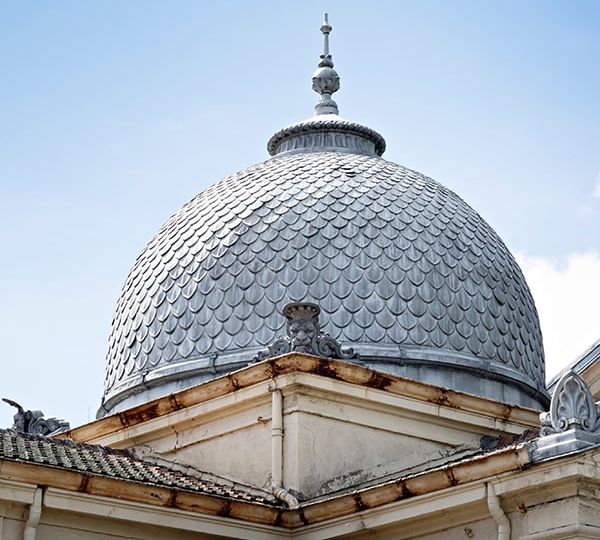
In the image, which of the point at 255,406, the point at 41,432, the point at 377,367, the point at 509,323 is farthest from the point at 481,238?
the point at 41,432

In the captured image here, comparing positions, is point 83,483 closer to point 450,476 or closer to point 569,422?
point 450,476

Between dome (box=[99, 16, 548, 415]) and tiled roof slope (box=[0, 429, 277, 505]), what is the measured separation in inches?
111

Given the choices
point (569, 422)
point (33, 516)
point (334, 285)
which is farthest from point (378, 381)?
point (33, 516)

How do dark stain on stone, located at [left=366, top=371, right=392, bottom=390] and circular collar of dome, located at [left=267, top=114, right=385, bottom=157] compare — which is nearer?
dark stain on stone, located at [left=366, top=371, right=392, bottom=390]

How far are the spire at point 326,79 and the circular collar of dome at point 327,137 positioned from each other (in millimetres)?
628

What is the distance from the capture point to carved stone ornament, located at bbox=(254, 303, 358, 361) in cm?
1955

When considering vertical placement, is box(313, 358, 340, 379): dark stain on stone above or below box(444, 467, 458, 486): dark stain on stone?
above

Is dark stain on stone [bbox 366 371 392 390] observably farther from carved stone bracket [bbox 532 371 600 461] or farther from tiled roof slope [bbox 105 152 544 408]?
carved stone bracket [bbox 532 371 600 461]

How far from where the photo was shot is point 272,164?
970 inches

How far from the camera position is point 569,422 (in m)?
14.8

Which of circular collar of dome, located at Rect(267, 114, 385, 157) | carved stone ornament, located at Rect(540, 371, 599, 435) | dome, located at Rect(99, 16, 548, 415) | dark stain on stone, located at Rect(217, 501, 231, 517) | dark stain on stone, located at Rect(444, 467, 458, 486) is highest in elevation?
circular collar of dome, located at Rect(267, 114, 385, 157)

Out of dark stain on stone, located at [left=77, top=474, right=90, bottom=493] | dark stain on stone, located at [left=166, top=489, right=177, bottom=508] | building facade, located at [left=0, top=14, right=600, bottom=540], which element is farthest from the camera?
dark stain on stone, located at [left=166, top=489, right=177, bottom=508]

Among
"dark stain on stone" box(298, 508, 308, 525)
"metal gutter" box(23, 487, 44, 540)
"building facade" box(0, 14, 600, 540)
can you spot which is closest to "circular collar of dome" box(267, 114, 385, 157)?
"building facade" box(0, 14, 600, 540)

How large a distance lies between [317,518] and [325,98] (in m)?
11.4
